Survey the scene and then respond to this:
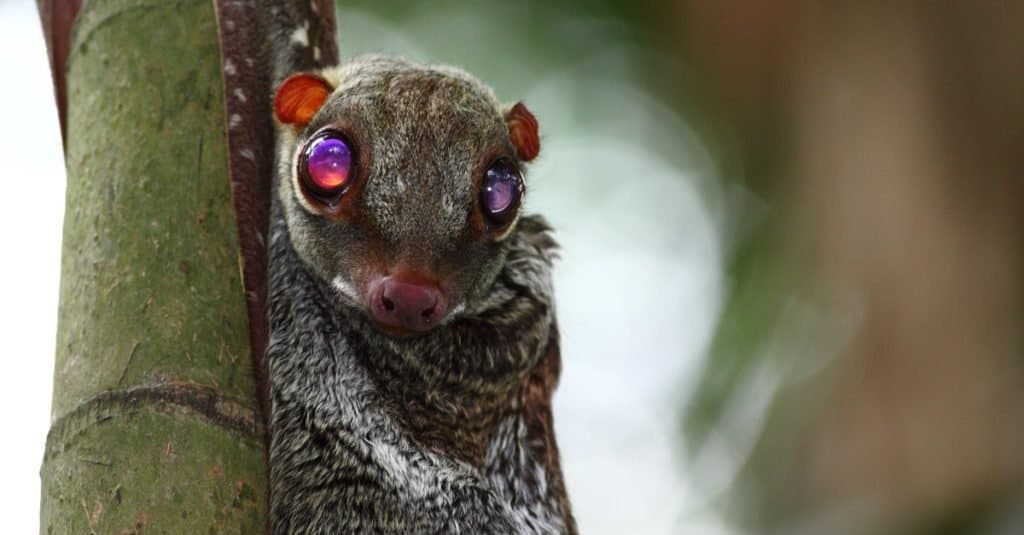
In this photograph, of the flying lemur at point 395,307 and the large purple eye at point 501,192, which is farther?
the large purple eye at point 501,192

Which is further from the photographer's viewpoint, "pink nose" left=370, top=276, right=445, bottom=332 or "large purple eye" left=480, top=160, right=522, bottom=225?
"large purple eye" left=480, top=160, right=522, bottom=225

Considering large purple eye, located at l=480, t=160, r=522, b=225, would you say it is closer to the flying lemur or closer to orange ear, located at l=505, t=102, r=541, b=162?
the flying lemur

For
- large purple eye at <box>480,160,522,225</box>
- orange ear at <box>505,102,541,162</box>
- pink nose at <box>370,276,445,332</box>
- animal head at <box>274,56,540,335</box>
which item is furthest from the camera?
orange ear at <box>505,102,541,162</box>

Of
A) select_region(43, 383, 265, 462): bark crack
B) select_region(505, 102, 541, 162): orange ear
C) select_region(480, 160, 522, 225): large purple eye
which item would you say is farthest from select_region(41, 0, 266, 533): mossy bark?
select_region(505, 102, 541, 162): orange ear

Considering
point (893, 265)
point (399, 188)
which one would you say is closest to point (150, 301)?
point (399, 188)

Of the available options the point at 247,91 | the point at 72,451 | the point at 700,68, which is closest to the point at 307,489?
the point at 72,451

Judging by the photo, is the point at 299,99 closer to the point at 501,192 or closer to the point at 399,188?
the point at 399,188

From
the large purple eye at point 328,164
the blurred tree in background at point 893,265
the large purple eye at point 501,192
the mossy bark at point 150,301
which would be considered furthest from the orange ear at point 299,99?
the blurred tree in background at point 893,265

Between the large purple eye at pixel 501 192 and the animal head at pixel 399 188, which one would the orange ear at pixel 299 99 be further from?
the large purple eye at pixel 501 192
